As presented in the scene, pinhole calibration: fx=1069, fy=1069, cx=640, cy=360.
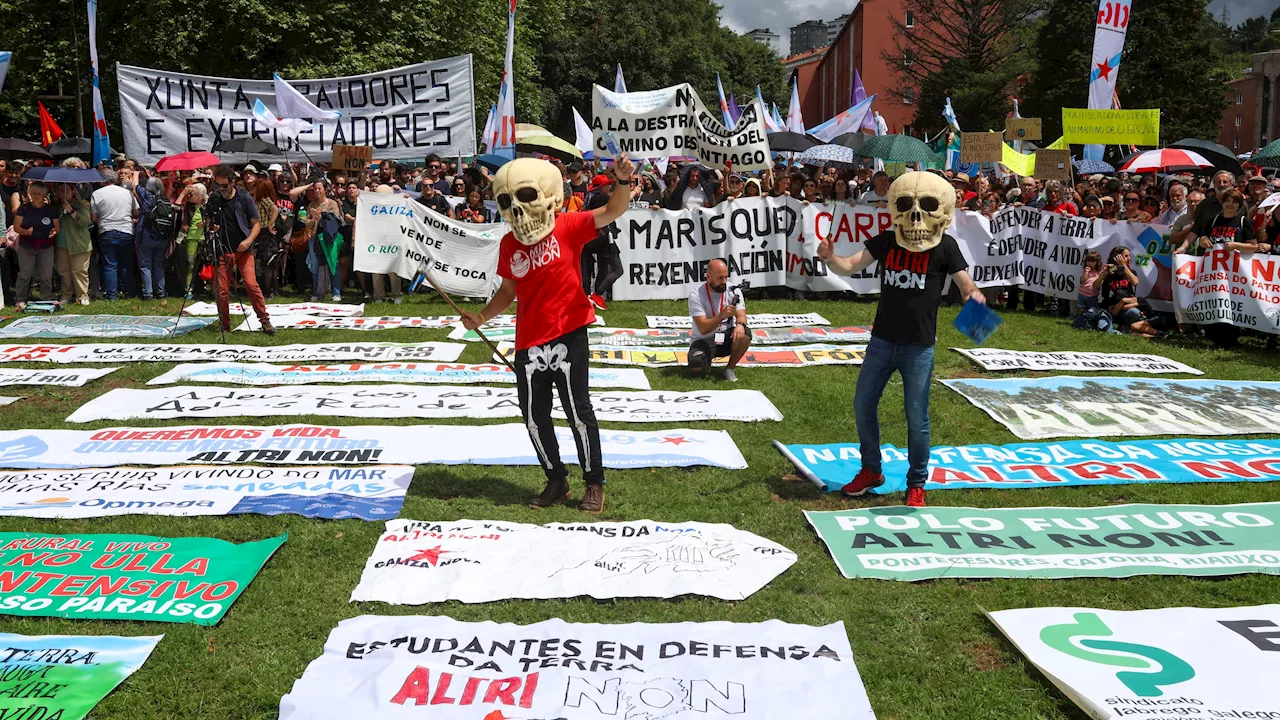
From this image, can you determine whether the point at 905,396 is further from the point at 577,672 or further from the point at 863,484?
the point at 577,672

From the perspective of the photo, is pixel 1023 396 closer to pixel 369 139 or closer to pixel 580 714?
pixel 580 714

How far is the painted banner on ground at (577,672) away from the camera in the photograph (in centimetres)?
413

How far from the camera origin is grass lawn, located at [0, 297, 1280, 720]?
4367 millimetres

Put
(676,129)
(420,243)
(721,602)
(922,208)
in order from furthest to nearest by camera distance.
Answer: (420,243) → (676,129) → (922,208) → (721,602)

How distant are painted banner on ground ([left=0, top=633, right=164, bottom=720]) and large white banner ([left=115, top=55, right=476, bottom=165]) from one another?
12.3 m

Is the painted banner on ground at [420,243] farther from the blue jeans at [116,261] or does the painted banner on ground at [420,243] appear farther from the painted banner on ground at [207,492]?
the painted banner on ground at [207,492]

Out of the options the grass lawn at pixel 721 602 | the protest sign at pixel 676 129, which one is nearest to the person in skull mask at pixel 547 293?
the grass lawn at pixel 721 602

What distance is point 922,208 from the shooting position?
630 cm

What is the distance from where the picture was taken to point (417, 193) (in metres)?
17.5

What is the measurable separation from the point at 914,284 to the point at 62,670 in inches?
190

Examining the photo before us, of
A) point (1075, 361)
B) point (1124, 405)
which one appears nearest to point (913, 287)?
point (1124, 405)

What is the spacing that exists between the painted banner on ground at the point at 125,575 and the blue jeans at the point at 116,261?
34.2ft

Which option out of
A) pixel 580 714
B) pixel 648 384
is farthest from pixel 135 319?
pixel 580 714

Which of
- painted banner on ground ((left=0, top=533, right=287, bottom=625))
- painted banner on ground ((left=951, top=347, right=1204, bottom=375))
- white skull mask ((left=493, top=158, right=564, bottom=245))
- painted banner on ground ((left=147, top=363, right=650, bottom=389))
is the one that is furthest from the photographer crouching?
painted banner on ground ((left=0, top=533, right=287, bottom=625))
